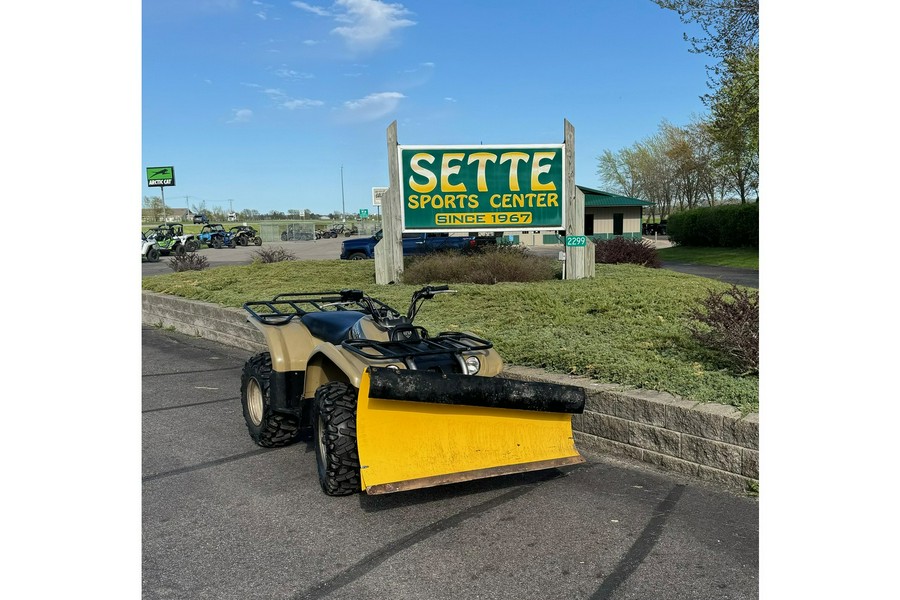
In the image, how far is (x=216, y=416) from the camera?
254 inches

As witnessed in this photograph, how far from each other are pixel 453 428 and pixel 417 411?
10.3 inches

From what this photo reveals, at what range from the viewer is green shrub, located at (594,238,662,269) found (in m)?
17.5

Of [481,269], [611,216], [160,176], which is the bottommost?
[481,269]

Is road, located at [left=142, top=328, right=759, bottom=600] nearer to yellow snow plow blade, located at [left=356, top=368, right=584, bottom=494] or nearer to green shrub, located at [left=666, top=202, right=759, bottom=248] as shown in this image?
yellow snow plow blade, located at [left=356, top=368, right=584, bottom=494]

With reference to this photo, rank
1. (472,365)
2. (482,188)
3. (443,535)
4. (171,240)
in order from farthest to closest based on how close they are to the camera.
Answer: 1. (171,240)
2. (482,188)
3. (472,365)
4. (443,535)

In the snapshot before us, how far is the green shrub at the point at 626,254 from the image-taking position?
17.5 m

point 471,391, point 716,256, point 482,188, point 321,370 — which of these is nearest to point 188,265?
point 482,188

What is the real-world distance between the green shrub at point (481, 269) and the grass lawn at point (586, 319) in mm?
782

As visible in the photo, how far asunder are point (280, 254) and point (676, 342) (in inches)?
650

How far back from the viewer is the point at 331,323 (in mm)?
5152

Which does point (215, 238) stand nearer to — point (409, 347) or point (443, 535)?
point (409, 347)

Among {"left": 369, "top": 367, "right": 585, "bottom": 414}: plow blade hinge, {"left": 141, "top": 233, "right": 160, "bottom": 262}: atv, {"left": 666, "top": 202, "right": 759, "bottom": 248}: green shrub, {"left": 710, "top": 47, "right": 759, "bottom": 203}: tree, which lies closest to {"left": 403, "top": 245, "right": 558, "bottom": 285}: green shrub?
{"left": 369, "top": 367, "right": 585, "bottom": 414}: plow blade hinge

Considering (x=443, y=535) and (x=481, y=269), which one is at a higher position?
(x=481, y=269)

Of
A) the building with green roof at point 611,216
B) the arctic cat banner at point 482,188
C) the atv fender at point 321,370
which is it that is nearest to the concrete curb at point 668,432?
the atv fender at point 321,370
